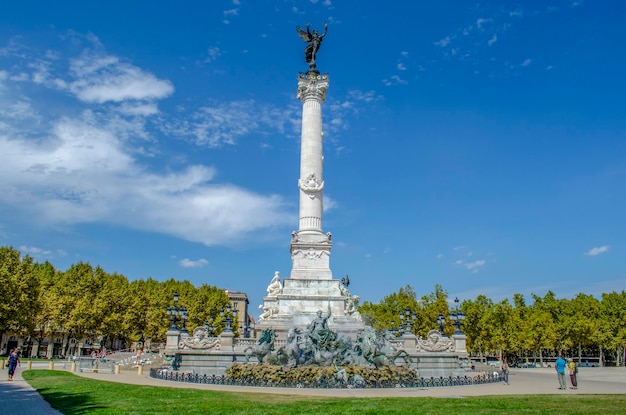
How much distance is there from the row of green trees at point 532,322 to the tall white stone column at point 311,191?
2317 centimetres

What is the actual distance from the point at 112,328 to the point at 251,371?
36807mm

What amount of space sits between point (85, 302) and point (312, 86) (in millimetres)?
32139

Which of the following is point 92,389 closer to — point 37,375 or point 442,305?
point 37,375

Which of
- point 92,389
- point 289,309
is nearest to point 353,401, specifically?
point 92,389

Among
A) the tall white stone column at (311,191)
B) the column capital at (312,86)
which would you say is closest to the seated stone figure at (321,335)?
the tall white stone column at (311,191)

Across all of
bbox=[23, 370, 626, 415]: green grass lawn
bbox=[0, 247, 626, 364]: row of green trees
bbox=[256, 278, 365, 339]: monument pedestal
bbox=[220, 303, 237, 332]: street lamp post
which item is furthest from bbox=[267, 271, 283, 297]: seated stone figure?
bbox=[23, 370, 626, 415]: green grass lawn

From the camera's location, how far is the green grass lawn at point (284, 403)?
563 inches

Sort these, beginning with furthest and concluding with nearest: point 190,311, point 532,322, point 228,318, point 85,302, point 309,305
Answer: point 190,311 < point 532,322 < point 85,302 < point 309,305 < point 228,318

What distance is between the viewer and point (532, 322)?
61594 millimetres

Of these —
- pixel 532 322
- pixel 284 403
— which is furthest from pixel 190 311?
pixel 284 403

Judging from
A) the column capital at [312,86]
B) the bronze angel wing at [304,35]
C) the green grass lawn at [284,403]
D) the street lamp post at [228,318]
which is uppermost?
the bronze angel wing at [304,35]

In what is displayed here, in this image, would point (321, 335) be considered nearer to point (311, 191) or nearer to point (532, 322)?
point (311, 191)

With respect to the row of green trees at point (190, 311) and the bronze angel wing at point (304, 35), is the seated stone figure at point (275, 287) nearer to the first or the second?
the row of green trees at point (190, 311)

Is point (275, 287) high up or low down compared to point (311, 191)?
down
